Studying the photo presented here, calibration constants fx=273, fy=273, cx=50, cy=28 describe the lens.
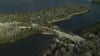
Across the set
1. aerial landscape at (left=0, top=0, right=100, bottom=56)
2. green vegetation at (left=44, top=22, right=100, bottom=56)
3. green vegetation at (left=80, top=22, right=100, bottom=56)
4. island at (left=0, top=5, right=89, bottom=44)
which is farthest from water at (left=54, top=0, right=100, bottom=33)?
green vegetation at (left=44, top=22, right=100, bottom=56)

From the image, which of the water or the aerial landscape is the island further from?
the water

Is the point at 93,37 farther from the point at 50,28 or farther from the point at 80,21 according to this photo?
the point at 80,21

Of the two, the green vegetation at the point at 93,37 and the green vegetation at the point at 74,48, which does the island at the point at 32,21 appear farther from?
the green vegetation at the point at 74,48

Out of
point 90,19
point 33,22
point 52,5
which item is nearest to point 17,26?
point 33,22

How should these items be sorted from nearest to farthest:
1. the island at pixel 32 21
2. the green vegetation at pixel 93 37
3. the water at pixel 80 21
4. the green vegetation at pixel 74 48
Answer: the green vegetation at pixel 74 48 < the green vegetation at pixel 93 37 < the island at pixel 32 21 < the water at pixel 80 21

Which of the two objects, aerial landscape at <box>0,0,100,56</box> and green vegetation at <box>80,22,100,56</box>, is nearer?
green vegetation at <box>80,22,100,56</box>

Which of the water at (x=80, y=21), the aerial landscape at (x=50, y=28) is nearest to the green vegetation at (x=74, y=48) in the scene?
the aerial landscape at (x=50, y=28)

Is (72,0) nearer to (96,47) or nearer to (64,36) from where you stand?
(64,36)

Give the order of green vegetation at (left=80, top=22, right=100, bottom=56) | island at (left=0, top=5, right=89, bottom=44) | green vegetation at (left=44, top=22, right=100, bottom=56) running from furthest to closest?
island at (left=0, top=5, right=89, bottom=44) → green vegetation at (left=80, top=22, right=100, bottom=56) → green vegetation at (left=44, top=22, right=100, bottom=56)
